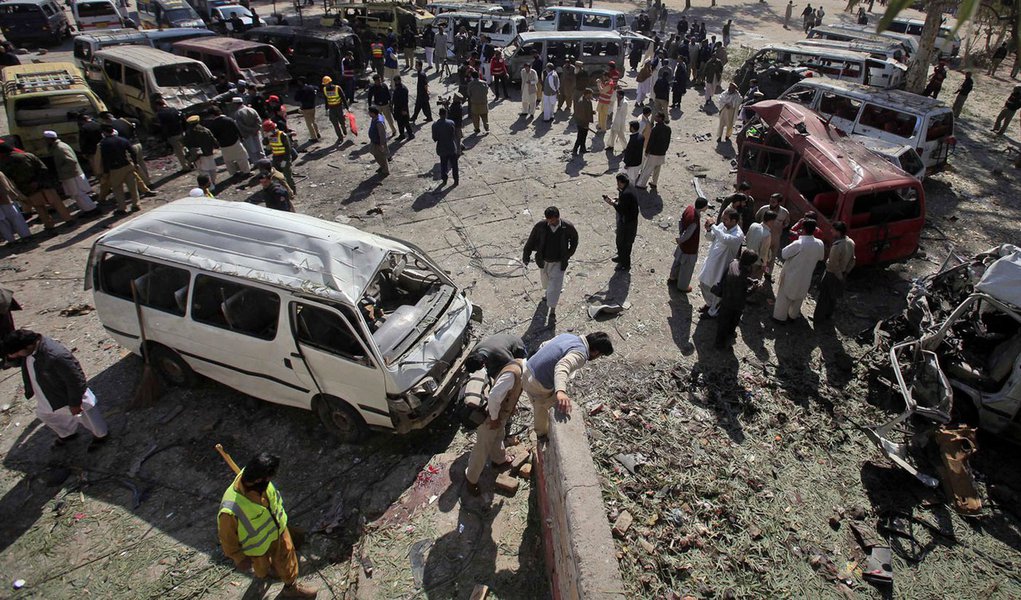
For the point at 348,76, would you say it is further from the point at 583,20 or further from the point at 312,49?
the point at 583,20

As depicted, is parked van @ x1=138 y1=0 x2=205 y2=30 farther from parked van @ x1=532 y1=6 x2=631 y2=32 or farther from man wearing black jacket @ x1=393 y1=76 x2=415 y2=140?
parked van @ x1=532 y1=6 x2=631 y2=32

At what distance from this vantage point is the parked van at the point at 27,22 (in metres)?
20.2

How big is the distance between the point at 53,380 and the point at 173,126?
7829mm

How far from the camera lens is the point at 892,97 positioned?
36.8 feet

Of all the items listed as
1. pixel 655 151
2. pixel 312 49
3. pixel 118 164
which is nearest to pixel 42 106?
pixel 118 164

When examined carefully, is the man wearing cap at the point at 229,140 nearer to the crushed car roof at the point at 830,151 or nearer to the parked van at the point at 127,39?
the parked van at the point at 127,39

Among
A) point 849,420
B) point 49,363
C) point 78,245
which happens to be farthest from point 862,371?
point 78,245

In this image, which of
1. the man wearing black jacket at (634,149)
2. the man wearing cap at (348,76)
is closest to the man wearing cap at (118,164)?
the man wearing cap at (348,76)

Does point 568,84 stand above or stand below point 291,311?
above

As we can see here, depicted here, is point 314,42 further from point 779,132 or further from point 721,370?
point 721,370

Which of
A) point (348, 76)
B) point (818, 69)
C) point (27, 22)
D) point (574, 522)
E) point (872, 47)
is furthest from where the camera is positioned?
point (27, 22)

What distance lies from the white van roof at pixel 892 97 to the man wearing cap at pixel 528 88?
21.3 ft

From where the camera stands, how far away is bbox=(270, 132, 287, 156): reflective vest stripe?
9828 mm

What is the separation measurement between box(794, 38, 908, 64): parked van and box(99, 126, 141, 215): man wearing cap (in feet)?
59.0
